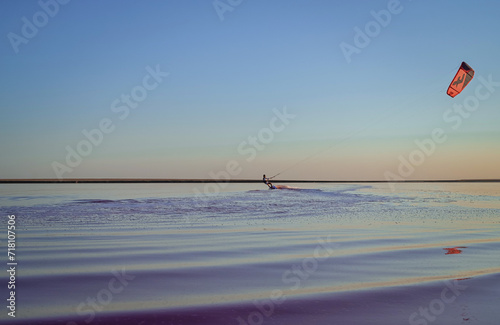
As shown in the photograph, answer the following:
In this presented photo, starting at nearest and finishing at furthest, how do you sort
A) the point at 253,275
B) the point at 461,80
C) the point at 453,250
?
1. the point at 253,275
2. the point at 453,250
3. the point at 461,80

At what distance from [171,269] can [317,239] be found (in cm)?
459

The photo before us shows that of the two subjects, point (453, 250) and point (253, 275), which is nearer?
point (253, 275)

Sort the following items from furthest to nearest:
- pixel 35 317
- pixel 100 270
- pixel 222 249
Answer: pixel 222 249
pixel 100 270
pixel 35 317

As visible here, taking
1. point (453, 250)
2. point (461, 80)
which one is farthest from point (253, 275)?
point (461, 80)

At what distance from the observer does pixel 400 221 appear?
1495cm

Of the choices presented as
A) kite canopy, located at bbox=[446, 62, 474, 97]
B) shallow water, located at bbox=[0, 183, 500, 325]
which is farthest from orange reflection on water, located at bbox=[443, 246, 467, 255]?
kite canopy, located at bbox=[446, 62, 474, 97]

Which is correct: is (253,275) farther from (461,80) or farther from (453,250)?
(461,80)

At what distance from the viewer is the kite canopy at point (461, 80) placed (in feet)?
51.3

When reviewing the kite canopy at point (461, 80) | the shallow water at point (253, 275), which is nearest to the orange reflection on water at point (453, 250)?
the shallow water at point (253, 275)

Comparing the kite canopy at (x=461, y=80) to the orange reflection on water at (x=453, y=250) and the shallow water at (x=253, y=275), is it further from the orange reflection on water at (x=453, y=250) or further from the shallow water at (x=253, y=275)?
the orange reflection on water at (x=453, y=250)

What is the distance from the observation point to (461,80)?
16.1 meters

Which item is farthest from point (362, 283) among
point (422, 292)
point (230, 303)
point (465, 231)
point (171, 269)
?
point (465, 231)

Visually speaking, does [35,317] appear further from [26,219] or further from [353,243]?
[26,219]

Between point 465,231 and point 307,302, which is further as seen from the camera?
point 465,231
